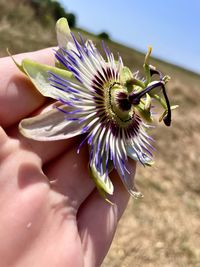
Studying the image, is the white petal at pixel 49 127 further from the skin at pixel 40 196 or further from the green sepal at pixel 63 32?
the green sepal at pixel 63 32

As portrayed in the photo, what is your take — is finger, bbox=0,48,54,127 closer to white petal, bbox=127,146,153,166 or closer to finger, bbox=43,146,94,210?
finger, bbox=43,146,94,210

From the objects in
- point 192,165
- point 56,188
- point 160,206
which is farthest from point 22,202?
point 192,165

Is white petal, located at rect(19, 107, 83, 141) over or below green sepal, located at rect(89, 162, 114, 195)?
over

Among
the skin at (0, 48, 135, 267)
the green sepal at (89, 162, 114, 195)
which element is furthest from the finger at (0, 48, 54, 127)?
the green sepal at (89, 162, 114, 195)

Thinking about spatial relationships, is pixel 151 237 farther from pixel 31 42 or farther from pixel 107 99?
pixel 31 42

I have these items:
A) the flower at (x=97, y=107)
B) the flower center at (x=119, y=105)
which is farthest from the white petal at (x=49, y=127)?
the flower center at (x=119, y=105)

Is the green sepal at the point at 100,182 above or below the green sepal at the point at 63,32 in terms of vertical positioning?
below

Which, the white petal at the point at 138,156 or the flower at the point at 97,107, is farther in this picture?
the white petal at the point at 138,156
